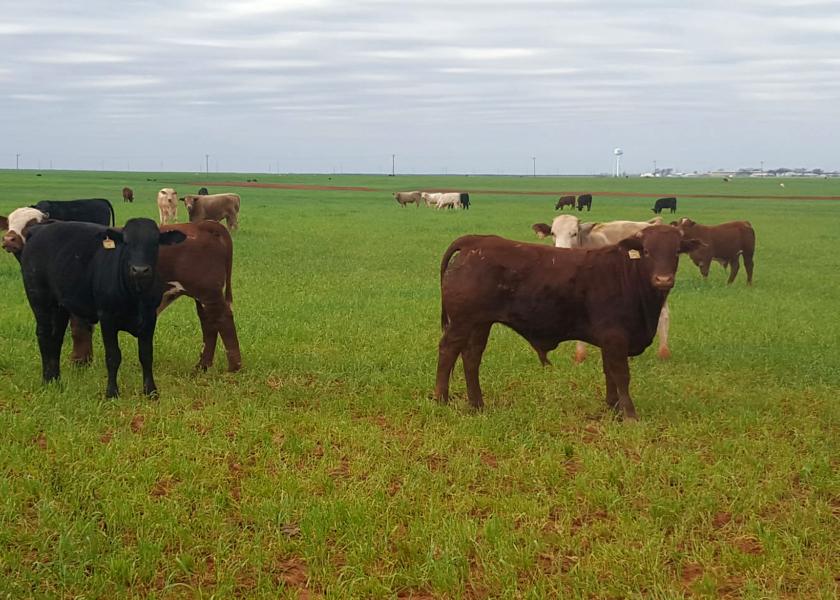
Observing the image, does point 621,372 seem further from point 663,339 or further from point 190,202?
point 190,202

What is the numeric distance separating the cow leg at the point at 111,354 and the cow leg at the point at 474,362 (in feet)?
11.3

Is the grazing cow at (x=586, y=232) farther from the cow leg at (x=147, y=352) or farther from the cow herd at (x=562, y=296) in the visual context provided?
the cow leg at (x=147, y=352)

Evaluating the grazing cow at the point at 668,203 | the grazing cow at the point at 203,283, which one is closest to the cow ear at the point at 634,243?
the grazing cow at the point at 203,283

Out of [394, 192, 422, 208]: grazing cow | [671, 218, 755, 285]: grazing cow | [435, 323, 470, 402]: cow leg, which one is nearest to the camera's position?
[435, 323, 470, 402]: cow leg

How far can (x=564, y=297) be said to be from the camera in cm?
770

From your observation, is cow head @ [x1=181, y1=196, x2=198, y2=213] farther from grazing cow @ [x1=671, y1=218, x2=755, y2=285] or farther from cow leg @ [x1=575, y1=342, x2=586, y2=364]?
cow leg @ [x1=575, y1=342, x2=586, y2=364]

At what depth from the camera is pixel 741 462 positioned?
6410 millimetres

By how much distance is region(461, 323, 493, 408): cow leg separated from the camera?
7.89 metres

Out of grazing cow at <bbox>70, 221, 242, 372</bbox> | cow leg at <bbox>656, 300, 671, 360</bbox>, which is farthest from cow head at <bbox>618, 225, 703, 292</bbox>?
grazing cow at <bbox>70, 221, 242, 372</bbox>

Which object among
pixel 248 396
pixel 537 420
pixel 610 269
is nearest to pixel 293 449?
pixel 248 396

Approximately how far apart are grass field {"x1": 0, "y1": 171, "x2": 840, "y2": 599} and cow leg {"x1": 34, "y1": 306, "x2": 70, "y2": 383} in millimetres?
232

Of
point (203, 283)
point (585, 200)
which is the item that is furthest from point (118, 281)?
point (585, 200)

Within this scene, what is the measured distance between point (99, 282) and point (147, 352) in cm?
84

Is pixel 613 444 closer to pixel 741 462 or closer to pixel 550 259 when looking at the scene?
pixel 741 462
